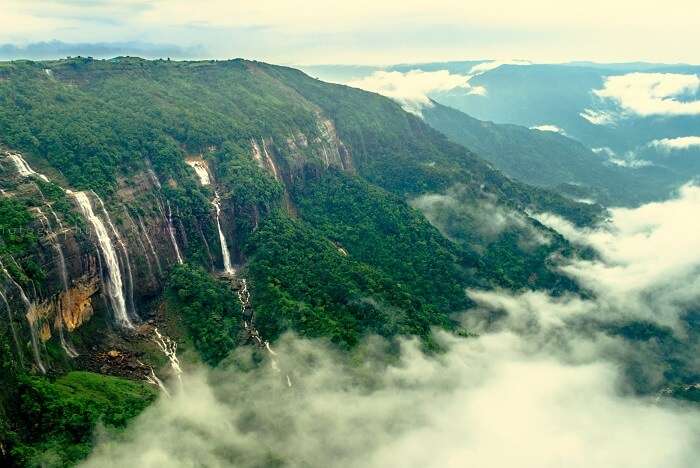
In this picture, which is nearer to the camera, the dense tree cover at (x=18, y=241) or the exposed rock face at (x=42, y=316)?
the dense tree cover at (x=18, y=241)

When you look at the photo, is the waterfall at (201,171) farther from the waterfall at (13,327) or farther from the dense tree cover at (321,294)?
the waterfall at (13,327)

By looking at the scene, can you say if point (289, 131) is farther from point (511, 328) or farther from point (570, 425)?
point (570, 425)

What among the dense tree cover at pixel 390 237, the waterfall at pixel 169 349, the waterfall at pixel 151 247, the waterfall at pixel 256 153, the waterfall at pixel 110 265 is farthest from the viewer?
the waterfall at pixel 256 153

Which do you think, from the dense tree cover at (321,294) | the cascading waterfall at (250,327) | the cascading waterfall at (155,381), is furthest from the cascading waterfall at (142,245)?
the cascading waterfall at (155,381)

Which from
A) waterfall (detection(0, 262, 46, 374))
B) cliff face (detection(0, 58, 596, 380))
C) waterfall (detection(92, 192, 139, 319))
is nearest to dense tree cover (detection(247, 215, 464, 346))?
cliff face (detection(0, 58, 596, 380))

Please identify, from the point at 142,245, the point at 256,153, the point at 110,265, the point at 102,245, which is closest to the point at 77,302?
the point at 110,265

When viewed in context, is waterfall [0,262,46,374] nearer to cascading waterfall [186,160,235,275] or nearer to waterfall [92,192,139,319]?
waterfall [92,192,139,319]

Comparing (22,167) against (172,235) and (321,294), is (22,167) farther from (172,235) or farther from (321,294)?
(321,294)
